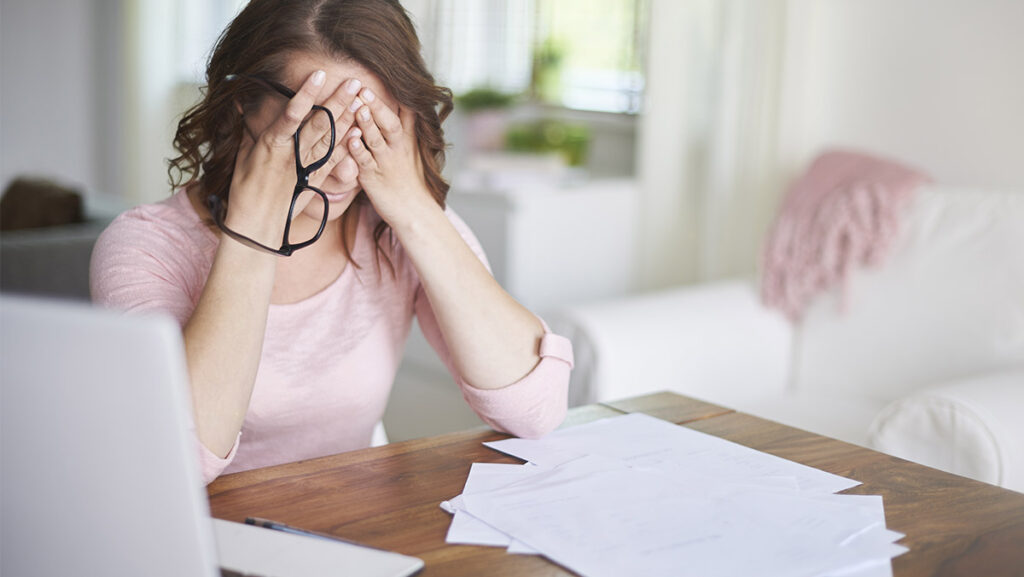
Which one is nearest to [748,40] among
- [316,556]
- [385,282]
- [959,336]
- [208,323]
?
[959,336]

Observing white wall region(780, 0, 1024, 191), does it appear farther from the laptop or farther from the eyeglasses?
the laptop

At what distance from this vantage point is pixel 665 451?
101 centimetres

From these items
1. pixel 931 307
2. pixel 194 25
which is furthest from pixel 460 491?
pixel 194 25

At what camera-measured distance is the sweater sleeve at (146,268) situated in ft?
3.41

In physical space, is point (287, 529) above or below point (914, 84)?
below

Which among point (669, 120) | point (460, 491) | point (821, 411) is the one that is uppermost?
point (669, 120)

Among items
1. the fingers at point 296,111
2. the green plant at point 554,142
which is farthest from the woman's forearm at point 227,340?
the green plant at point 554,142

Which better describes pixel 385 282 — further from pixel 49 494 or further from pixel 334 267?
pixel 49 494

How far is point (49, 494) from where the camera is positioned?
0.54 m

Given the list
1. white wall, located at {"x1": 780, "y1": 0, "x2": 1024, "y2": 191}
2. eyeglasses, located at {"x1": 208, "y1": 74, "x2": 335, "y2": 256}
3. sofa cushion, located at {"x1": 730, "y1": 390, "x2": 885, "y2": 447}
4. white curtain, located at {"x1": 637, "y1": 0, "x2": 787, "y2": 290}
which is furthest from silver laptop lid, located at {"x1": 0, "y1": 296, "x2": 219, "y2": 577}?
white curtain, located at {"x1": 637, "y1": 0, "x2": 787, "y2": 290}

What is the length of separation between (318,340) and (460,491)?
37 centimetres

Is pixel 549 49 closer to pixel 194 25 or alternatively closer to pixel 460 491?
pixel 194 25

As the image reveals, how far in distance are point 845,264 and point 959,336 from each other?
0.27 metres

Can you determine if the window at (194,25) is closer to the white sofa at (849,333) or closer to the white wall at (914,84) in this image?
the white wall at (914,84)
